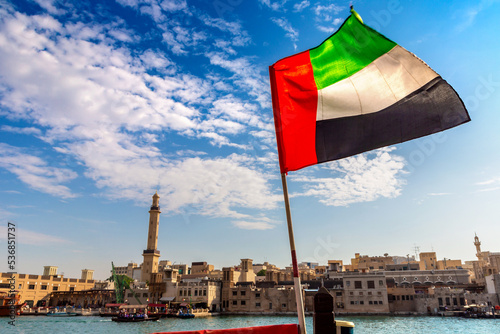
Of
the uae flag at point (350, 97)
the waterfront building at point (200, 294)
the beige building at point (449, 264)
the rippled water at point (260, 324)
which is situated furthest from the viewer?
the beige building at point (449, 264)

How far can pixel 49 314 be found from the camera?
2520 inches

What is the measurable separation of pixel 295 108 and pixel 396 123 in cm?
165

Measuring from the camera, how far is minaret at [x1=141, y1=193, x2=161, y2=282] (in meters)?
78.6

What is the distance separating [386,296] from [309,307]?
13.3 m

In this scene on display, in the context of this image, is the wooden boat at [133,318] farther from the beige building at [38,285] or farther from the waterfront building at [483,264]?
the waterfront building at [483,264]

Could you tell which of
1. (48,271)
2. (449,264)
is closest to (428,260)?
(449,264)

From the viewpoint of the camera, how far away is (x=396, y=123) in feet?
18.6

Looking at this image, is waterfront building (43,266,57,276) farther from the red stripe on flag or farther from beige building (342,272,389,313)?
the red stripe on flag

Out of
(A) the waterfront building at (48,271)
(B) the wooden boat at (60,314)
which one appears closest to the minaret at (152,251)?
(B) the wooden boat at (60,314)

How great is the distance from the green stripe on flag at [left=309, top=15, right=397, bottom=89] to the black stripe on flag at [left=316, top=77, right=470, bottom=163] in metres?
0.82

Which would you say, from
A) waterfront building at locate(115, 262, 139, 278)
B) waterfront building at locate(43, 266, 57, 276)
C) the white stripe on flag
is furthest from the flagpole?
waterfront building at locate(115, 262, 139, 278)

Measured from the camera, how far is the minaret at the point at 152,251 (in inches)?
3093

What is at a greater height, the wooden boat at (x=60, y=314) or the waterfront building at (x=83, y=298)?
the waterfront building at (x=83, y=298)

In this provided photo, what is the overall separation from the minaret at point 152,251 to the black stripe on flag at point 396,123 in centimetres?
7854
